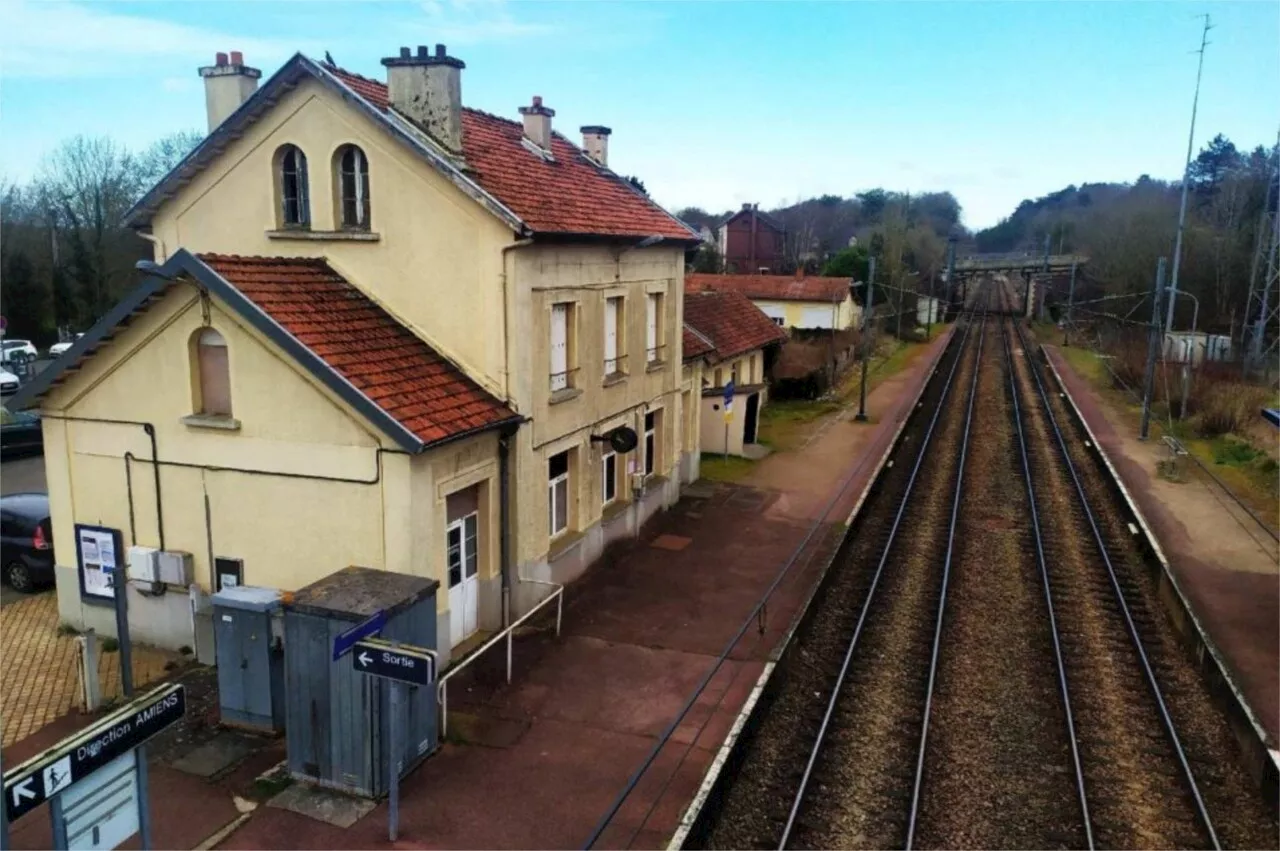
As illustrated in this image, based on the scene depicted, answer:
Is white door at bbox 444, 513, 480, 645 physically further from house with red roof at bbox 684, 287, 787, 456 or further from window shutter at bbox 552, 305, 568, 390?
house with red roof at bbox 684, 287, 787, 456

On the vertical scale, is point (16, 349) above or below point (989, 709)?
above

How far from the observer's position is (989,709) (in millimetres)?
12227

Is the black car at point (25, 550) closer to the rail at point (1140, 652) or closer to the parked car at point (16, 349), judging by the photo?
the rail at point (1140, 652)

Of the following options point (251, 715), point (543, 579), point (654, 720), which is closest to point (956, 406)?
point (543, 579)

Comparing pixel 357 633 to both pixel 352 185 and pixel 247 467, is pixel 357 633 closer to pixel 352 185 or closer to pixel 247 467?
pixel 247 467

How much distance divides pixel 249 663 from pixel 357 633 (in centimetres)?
251

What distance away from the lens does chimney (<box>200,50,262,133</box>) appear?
14398 millimetres

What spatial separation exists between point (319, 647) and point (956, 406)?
30897 mm

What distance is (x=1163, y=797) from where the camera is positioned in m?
10.3

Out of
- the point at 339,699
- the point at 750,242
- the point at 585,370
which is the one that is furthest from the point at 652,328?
the point at 750,242

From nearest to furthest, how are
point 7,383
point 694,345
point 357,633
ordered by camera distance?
1. point 357,633
2. point 694,345
3. point 7,383

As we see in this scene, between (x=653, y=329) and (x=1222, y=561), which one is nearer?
(x=1222, y=561)

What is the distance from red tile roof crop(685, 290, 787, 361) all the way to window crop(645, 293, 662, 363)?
5.06 m

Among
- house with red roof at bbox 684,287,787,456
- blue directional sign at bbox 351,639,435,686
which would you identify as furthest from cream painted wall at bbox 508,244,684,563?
blue directional sign at bbox 351,639,435,686
